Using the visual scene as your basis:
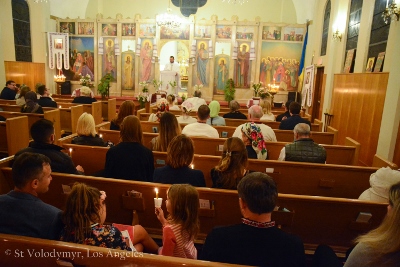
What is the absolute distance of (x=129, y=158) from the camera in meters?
2.92

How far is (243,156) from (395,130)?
3689mm

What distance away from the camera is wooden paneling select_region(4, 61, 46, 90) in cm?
1158

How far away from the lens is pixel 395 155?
15.9 feet

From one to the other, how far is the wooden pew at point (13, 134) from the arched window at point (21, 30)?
26.2 ft

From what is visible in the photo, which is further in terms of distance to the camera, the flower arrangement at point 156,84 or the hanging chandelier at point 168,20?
the flower arrangement at point 156,84

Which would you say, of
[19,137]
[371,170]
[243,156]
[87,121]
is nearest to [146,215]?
[243,156]

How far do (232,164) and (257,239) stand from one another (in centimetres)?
107

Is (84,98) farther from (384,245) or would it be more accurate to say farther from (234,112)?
(384,245)

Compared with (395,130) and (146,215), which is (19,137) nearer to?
(146,215)

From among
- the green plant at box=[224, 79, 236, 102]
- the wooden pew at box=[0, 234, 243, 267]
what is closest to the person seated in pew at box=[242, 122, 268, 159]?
the wooden pew at box=[0, 234, 243, 267]

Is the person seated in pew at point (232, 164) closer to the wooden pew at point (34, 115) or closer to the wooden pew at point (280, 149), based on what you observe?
the wooden pew at point (280, 149)

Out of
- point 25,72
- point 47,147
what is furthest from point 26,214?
point 25,72

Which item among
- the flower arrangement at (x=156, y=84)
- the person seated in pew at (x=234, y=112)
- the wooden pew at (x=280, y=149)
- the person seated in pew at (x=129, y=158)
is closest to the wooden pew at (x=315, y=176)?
the person seated in pew at (x=129, y=158)

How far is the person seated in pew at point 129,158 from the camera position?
2912 mm
